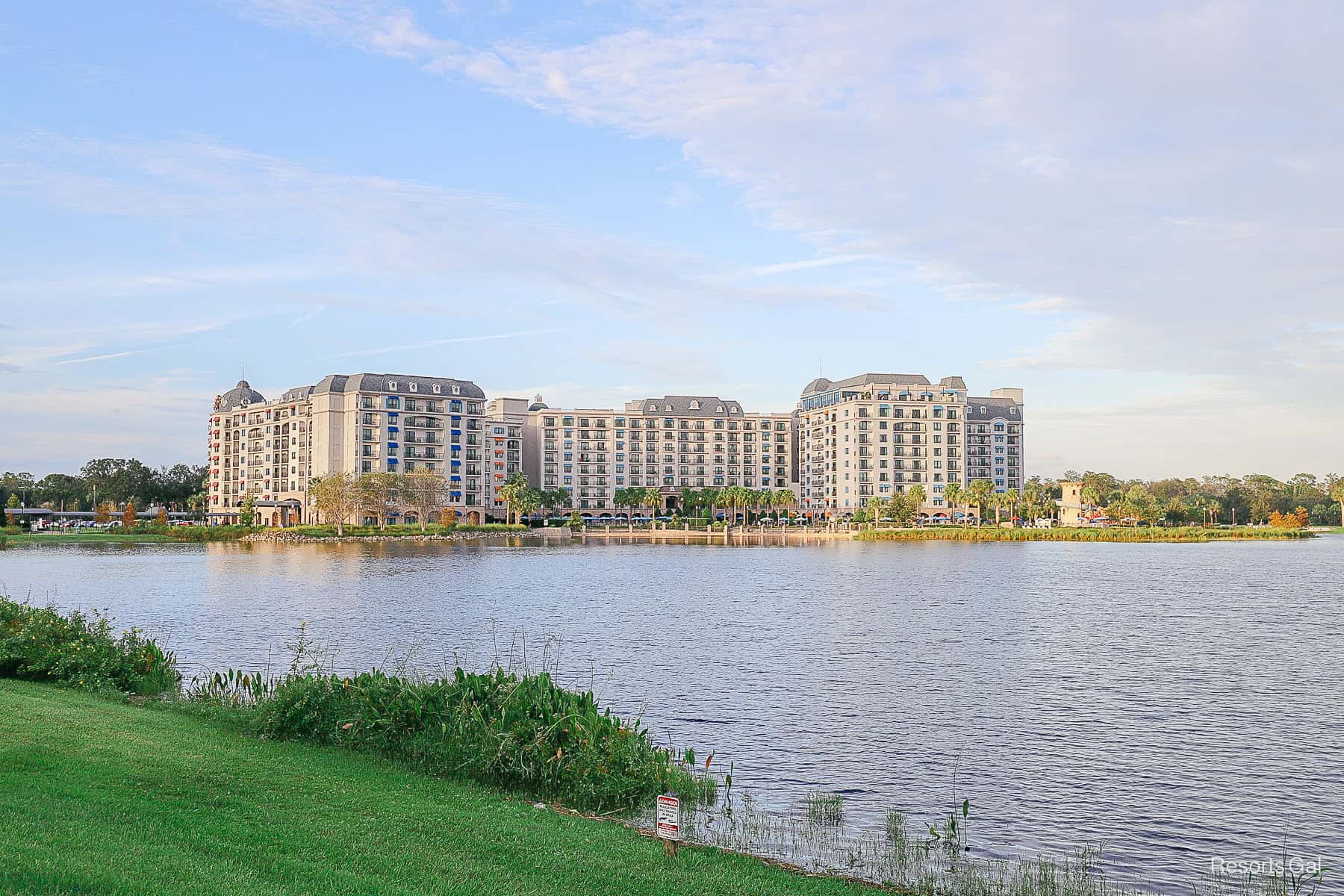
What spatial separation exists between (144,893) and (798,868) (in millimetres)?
7677

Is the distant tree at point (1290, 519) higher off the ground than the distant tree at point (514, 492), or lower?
lower

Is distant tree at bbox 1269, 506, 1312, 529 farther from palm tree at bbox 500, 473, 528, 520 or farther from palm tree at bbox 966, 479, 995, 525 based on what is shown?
palm tree at bbox 500, 473, 528, 520

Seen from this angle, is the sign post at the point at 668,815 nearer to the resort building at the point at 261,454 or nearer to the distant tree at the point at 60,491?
the resort building at the point at 261,454

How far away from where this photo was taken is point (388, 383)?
17150 centimetres

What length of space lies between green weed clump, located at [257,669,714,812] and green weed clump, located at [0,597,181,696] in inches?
206

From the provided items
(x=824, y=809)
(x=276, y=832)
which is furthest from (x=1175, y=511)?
(x=276, y=832)

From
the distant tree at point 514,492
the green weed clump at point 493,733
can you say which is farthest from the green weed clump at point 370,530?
the green weed clump at point 493,733

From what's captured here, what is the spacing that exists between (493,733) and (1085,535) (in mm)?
147605

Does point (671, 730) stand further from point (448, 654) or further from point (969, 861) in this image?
point (448, 654)

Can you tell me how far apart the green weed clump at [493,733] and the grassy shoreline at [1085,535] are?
137667 millimetres

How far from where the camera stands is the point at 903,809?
676 inches

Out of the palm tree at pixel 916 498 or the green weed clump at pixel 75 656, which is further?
the palm tree at pixel 916 498

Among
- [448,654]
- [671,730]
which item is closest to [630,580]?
[448,654]

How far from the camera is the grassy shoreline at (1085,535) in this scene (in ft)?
480
